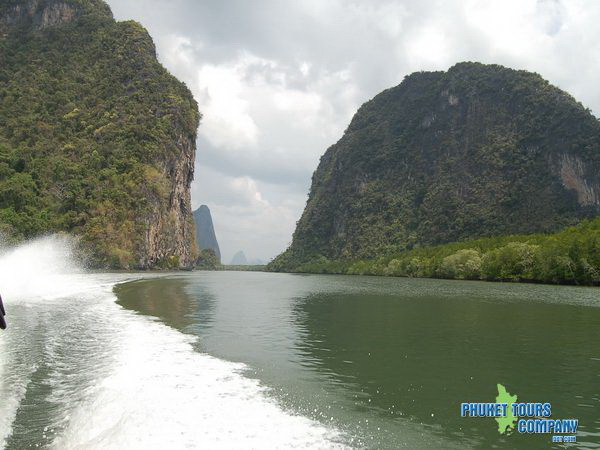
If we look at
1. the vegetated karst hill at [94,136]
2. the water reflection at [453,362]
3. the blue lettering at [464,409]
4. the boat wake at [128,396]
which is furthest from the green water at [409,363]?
the vegetated karst hill at [94,136]

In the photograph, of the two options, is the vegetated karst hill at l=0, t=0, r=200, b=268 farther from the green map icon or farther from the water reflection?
the green map icon

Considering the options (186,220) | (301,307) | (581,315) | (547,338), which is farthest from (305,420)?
(186,220)

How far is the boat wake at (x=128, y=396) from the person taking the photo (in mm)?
9008

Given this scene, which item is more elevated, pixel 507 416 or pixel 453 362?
pixel 453 362

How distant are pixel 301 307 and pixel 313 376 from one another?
2166cm

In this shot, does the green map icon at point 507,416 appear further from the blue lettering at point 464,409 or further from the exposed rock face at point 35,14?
the exposed rock face at point 35,14

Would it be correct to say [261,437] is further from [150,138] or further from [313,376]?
[150,138]

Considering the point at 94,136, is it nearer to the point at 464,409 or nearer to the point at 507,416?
the point at 464,409

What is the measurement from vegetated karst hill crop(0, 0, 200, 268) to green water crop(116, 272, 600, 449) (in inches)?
2689

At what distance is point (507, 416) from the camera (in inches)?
444

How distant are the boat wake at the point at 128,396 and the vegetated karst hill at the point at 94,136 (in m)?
67.7

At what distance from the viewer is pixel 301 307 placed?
3581 cm

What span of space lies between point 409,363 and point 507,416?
17.5 ft

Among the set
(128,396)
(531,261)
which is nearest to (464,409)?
(128,396)
